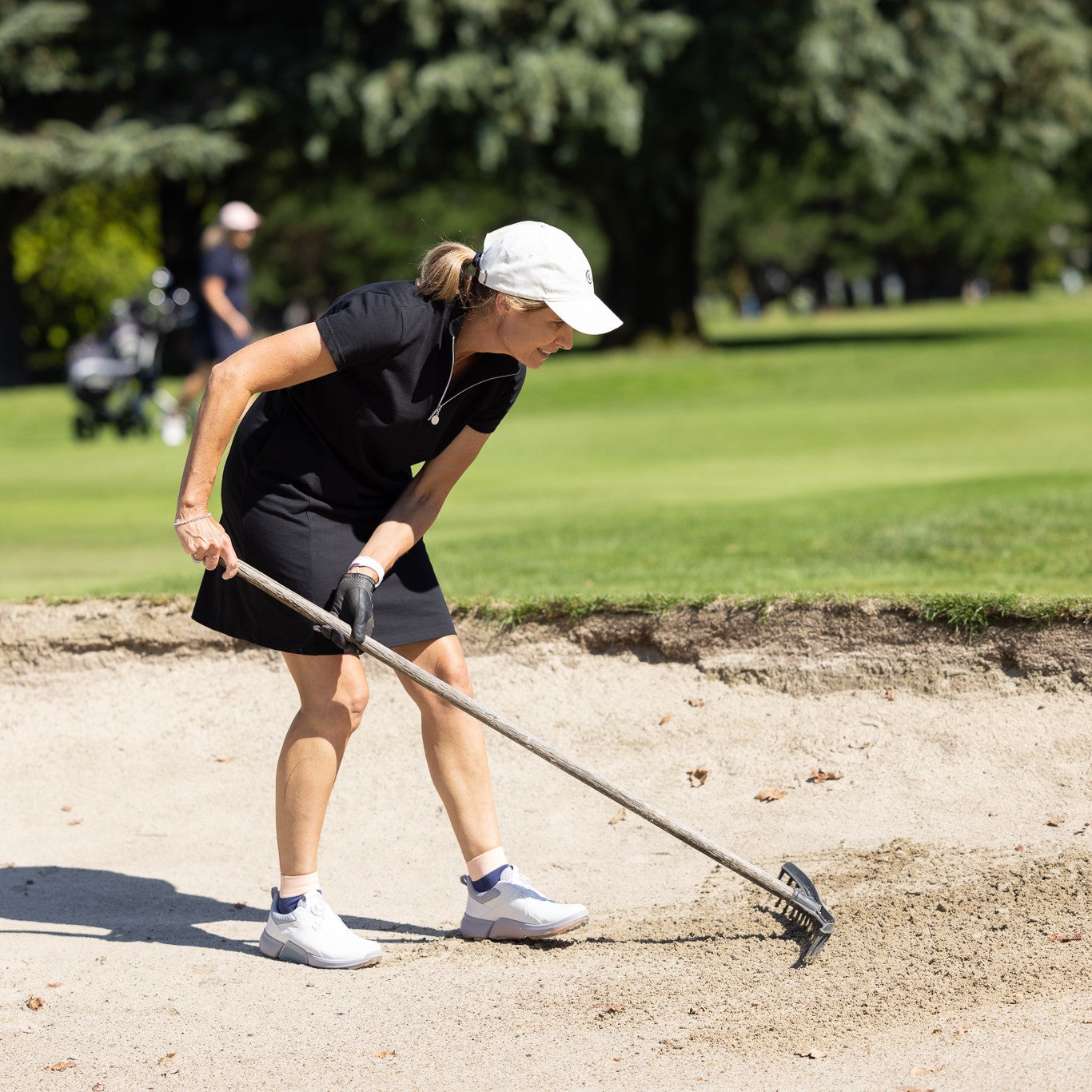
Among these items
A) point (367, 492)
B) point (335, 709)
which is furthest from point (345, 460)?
point (335, 709)

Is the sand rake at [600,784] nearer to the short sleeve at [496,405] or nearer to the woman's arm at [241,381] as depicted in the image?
the woman's arm at [241,381]

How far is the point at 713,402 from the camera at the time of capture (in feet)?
68.1

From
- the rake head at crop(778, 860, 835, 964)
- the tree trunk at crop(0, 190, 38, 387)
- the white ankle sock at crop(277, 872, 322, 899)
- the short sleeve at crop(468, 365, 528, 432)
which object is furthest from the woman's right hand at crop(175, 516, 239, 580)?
the tree trunk at crop(0, 190, 38, 387)

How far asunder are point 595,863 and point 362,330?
2.25 meters

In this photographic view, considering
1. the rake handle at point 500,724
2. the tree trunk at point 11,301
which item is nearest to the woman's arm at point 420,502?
the rake handle at point 500,724

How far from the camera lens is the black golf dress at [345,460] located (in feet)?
13.3

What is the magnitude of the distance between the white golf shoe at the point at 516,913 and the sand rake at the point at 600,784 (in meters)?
0.39

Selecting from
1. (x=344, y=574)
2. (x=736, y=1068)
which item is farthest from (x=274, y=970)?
(x=736, y=1068)

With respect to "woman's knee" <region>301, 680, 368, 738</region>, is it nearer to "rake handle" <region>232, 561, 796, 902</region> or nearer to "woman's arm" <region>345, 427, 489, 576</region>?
"rake handle" <region>232, 561, 796, 902</region>

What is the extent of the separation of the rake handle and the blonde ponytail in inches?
35.6

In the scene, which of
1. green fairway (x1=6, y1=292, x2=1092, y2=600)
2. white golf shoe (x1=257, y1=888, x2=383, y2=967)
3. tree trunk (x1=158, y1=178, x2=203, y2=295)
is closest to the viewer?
white golf shoe (x1=257, y1=888, x2=383, y2=967)

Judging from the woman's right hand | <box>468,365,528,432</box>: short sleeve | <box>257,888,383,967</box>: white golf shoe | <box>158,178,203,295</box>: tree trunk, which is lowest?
<box>257,888,383,967</box>: white golf shoe

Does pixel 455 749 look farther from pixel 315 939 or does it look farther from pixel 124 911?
pixel 124 911

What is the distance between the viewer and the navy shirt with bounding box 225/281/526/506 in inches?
156
